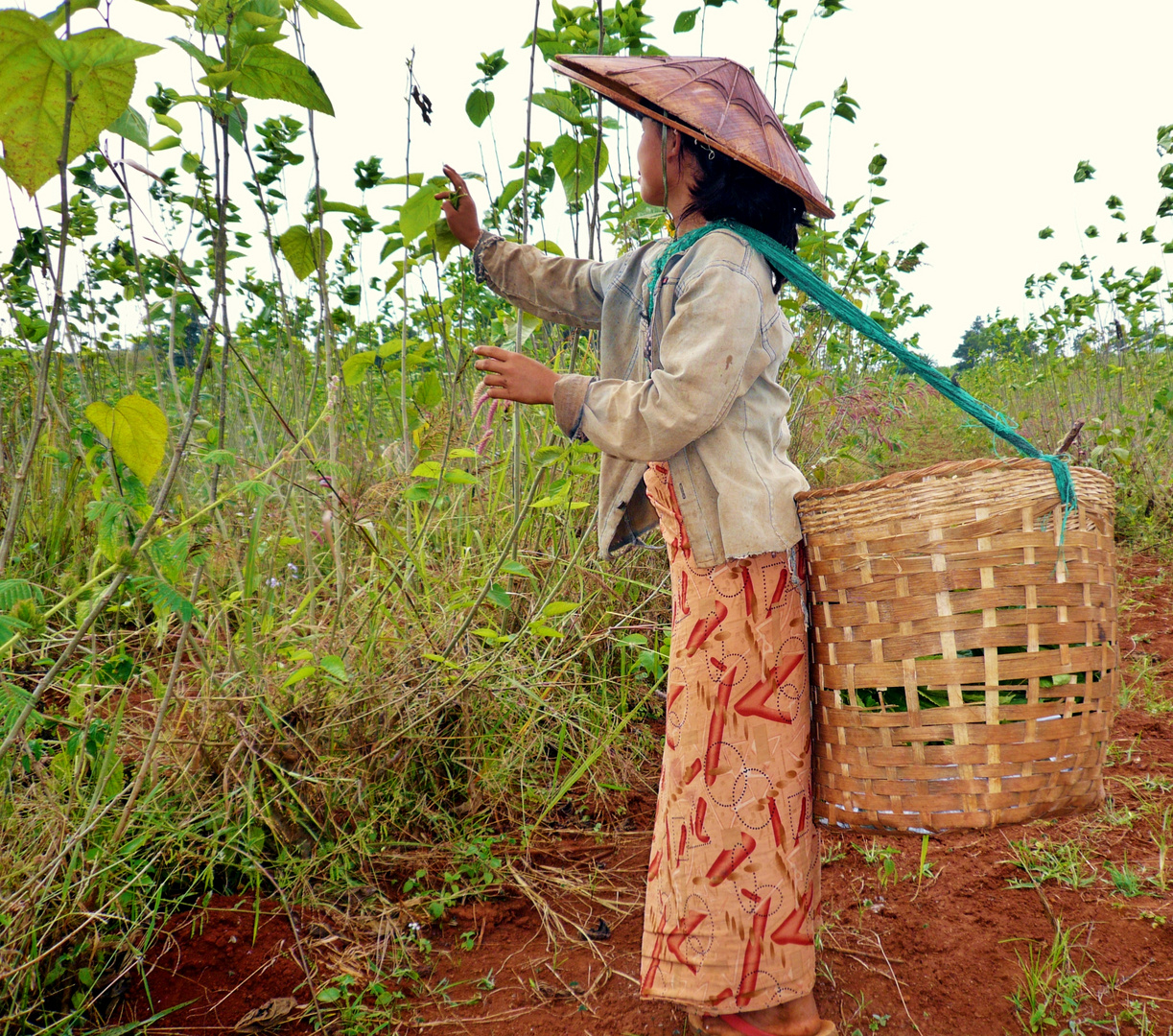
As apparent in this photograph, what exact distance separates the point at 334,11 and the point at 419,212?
0.34 m

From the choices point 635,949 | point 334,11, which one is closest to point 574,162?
point 334,11

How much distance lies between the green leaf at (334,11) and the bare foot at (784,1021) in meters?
1.53

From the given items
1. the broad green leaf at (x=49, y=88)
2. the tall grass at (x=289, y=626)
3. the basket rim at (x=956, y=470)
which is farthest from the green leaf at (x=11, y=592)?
the basket rim at (x=956, y=470)

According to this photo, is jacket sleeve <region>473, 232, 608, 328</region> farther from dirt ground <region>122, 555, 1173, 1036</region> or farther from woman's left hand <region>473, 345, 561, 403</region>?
dirt ground <region>122, 555, 1173, 1036</region>

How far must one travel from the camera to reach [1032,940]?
1.71m

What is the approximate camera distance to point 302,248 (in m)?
1.44

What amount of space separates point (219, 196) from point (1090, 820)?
231cm

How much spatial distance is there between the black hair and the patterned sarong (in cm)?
42

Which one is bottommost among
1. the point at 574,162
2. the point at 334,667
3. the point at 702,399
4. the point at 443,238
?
the point at 334,667

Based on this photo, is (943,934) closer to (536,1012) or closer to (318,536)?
(536,1012)

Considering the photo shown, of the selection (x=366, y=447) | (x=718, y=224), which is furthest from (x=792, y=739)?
(x=366, y=447)

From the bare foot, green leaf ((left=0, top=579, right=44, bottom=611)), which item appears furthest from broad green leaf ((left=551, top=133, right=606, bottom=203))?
the bare foot

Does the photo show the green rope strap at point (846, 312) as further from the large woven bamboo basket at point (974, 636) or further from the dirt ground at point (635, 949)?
the dirt ground at point (635, 949)

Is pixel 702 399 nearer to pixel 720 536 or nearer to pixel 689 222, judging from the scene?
pixel 720 536
